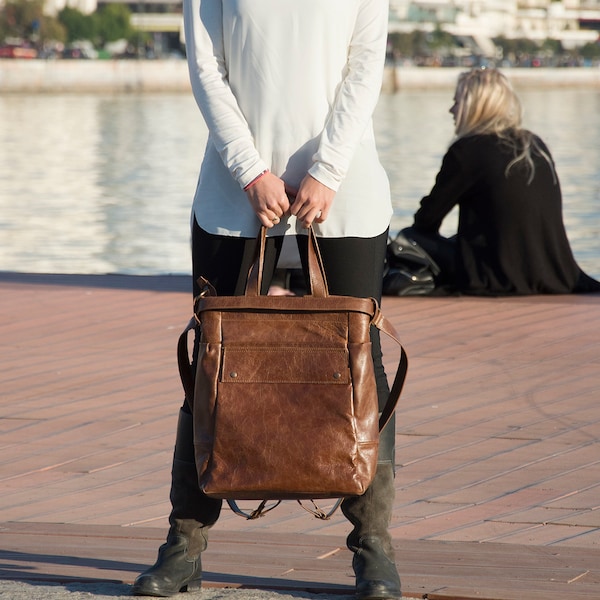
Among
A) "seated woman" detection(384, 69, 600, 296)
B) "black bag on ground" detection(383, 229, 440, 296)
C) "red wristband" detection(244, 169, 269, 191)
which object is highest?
"red wristband" detection(244, 169, 269, 191)

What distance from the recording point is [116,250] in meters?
13.0

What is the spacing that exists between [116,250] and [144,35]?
291 feet

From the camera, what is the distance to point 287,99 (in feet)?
8.05

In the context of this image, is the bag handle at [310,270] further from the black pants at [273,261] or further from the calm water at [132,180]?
the calm water at [132,180]

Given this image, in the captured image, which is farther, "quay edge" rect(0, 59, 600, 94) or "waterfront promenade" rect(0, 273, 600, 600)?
"quay edge" rect(0, 59, 600, 94)

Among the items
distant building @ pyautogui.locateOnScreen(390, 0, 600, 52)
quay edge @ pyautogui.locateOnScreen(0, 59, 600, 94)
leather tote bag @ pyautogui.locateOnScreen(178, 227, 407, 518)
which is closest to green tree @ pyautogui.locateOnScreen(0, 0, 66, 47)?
quay edge @ pyautogui.locateOnScreen(0, 59, 600, 94)

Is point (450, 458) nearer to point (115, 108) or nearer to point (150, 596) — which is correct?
point (150, 596)

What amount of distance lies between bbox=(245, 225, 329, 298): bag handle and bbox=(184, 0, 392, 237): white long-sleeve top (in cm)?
5

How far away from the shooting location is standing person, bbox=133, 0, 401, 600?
2416 mm

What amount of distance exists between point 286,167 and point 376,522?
2.29 ft

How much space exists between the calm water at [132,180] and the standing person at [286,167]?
8359mm

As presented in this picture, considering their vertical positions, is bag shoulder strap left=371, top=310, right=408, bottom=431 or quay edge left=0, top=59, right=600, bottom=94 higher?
bag shoulder strap left=371, top=310, right=408, bottom=431

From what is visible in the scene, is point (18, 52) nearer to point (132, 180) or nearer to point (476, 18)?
point (476, 18)

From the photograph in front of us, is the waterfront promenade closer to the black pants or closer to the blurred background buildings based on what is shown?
the black pants
